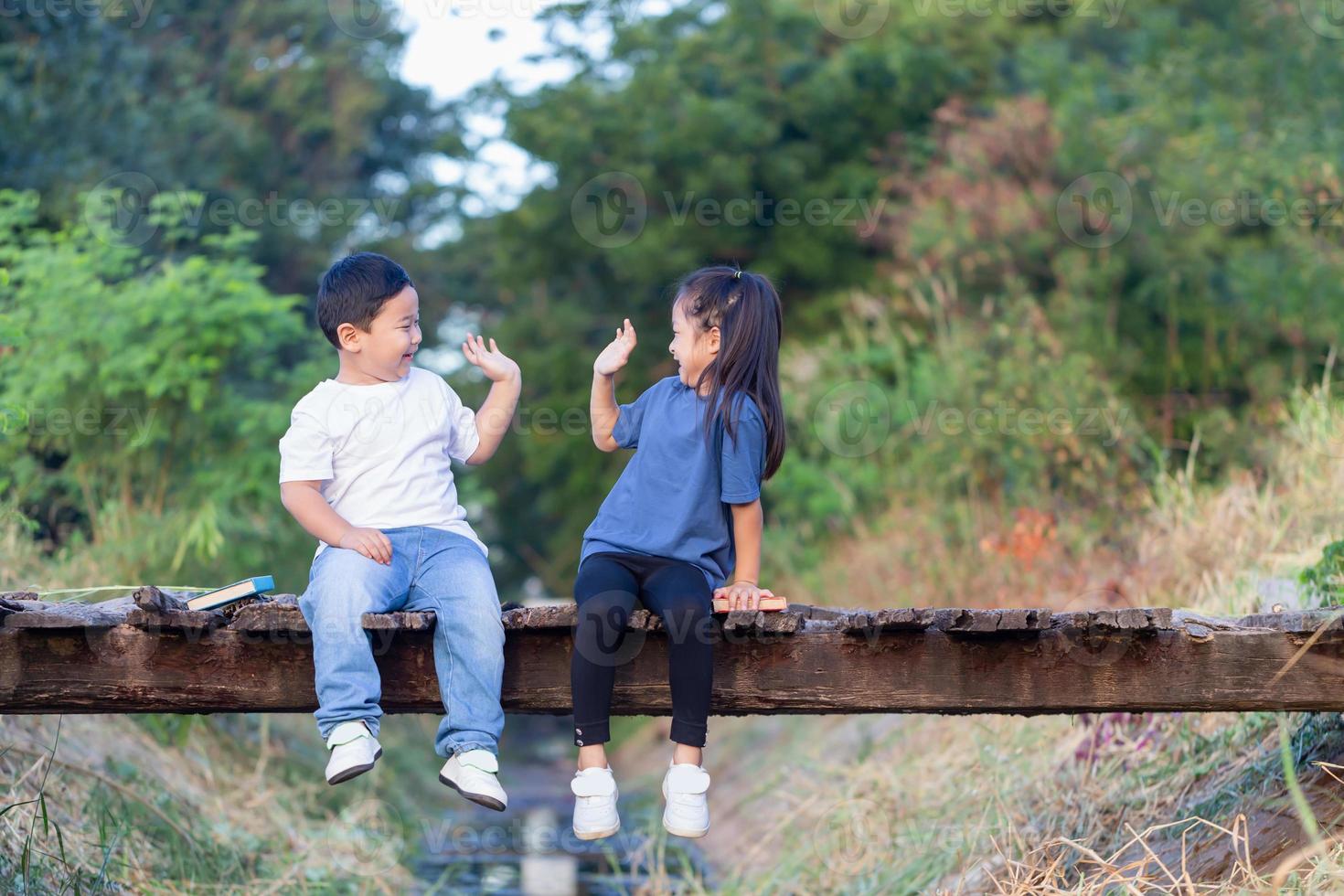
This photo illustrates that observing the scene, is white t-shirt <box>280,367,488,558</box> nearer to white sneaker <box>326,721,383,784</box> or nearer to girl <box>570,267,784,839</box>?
girl <box>570,267,784,839</box>

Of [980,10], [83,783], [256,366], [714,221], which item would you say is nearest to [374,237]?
[714,221]

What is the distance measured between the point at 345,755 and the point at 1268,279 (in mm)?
8196

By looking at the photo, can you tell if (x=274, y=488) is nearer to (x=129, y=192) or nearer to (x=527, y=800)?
(x=129, y=192)

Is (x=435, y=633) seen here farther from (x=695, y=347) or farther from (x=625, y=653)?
(x=695, y=347)

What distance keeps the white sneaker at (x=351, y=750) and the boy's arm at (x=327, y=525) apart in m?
0.46

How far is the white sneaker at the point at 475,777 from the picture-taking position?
Result: 344 cm

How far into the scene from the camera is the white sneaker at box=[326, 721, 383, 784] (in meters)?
3.36

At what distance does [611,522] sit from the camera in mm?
3947

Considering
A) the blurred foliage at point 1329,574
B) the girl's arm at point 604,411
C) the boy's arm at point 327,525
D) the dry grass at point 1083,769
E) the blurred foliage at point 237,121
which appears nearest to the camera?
the boy's arm at point 327,525

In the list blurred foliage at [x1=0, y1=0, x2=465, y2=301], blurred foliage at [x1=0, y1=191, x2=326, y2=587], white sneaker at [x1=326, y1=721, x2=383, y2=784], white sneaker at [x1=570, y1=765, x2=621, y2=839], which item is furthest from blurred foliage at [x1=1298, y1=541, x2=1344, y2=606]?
blurred foliage at [x1=0, y1=0, x2=465, y2=301]

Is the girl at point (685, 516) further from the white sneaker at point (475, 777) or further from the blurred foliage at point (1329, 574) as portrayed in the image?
the blurred foliage at point (1329, 574)

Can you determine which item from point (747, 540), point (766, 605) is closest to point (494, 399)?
point (747, 540)

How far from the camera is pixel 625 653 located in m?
3.71

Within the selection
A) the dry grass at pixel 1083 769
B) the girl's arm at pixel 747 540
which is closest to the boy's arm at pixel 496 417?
the girl's arm at pixel 747 540
